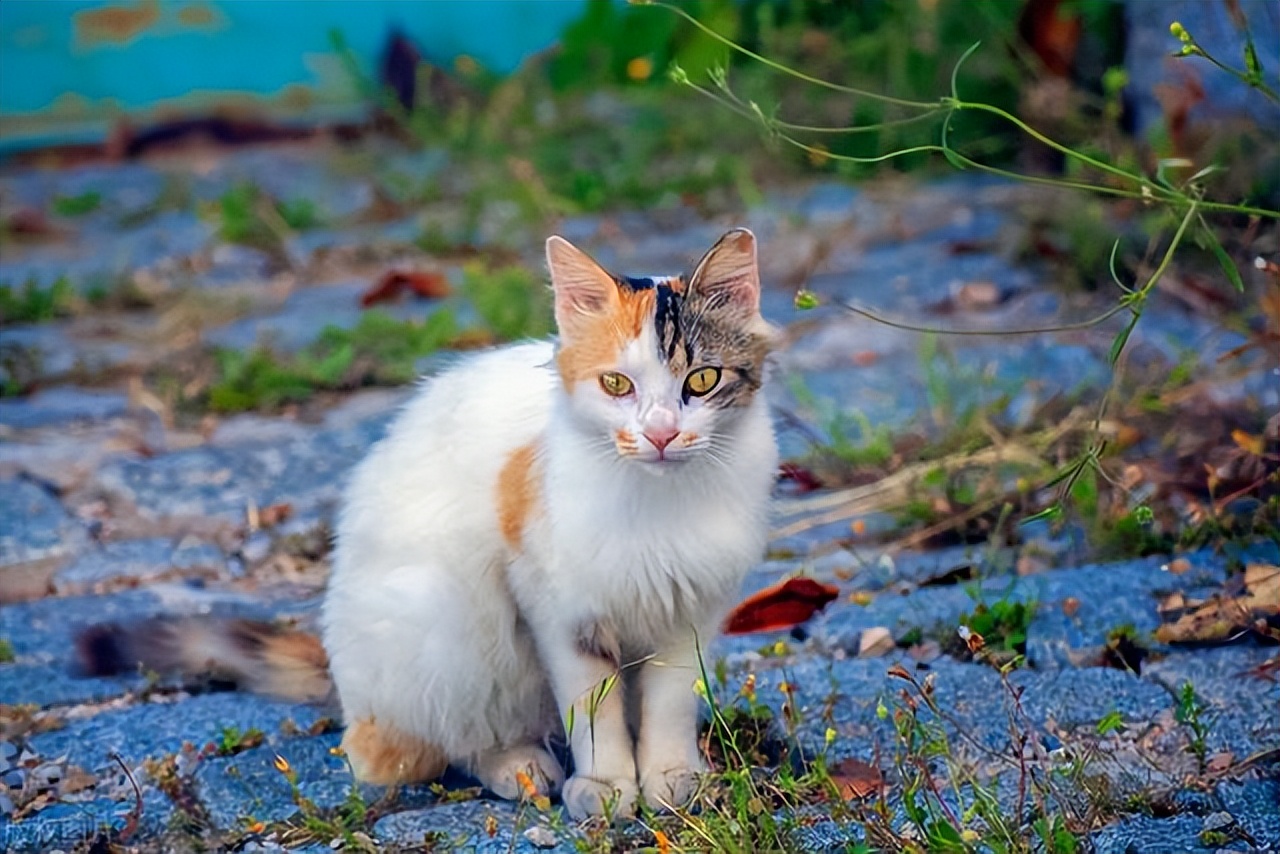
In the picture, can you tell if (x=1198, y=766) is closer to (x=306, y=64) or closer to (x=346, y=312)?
(x=346, y=312)

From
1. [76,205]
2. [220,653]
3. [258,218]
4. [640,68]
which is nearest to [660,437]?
[220,653]

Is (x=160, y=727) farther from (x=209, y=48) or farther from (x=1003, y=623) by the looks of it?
(x=209, y=48)

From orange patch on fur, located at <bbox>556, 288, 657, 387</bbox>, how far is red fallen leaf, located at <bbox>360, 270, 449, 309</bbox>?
3.25 meters

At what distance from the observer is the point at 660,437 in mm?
2504

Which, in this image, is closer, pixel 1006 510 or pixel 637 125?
pixel 1006 510

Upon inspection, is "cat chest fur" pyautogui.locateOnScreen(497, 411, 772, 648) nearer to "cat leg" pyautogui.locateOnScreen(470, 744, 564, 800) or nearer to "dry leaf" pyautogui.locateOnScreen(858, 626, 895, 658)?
"cat leg" pyautogui.locateOnScreen(470, 744, 564, 800)

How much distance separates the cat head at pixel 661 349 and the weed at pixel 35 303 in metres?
3.71

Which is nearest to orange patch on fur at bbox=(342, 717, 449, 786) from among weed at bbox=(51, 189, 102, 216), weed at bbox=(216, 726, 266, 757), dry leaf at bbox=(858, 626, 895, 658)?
weed at bbox=(216, 726, 266, 757)

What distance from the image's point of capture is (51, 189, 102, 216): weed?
695 cm

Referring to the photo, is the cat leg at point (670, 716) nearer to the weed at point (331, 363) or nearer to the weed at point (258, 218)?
the weed at point (331, 363)

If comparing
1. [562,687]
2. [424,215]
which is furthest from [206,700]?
[424,215]

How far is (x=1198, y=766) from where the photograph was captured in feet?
8.75

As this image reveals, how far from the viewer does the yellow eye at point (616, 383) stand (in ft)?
8.42

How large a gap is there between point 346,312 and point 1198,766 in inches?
151
